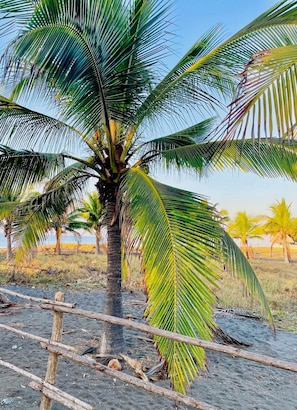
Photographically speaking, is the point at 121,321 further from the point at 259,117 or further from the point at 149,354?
the point at 149,354

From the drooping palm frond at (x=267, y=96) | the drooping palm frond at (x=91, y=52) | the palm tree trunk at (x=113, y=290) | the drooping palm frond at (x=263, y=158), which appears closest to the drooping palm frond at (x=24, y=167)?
the drooping palm frond at (x=91, y=52)

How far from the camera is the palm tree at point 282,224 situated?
90.9ft

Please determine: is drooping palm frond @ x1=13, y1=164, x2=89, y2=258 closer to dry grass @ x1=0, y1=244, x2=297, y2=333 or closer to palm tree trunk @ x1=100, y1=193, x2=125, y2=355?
palm tree trunk @ x1=100, y1=193, x2=125, y2=355

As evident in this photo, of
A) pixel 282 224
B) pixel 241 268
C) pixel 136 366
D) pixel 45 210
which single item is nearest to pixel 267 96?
pixel 241 268

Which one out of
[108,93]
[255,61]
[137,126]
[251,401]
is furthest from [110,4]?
[251,401]

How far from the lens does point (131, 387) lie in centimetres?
440

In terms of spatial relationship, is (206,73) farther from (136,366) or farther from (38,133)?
(136,366)

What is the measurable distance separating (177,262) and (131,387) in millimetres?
2343

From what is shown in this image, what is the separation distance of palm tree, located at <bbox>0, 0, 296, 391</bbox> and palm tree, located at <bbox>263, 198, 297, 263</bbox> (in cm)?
2433

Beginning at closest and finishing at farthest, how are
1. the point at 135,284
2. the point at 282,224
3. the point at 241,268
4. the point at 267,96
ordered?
1. the point at 267,96
2. the point at 241,268
3. the point at 135,284
4. the point at 282,224

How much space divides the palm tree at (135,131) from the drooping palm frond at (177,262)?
0.03ft

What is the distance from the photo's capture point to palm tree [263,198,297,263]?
90.9ft

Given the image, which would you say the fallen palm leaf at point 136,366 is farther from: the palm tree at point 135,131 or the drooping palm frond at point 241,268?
the drooping palm frond at point 241,268

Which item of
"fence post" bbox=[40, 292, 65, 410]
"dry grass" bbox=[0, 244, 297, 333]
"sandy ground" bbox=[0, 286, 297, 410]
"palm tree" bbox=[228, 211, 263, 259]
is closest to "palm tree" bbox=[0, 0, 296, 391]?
"sandy ground" bbox=[0, 286, 297, 410]
